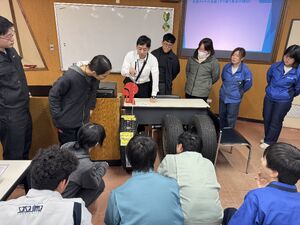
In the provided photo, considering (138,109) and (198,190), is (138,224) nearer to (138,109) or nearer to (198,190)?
(198,190)

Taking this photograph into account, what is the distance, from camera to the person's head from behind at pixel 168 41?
122 inches

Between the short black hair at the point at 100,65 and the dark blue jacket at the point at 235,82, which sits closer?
the short black hair at the point at 100,65

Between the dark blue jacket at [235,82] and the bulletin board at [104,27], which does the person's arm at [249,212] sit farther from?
the bulletin board at [104,27]

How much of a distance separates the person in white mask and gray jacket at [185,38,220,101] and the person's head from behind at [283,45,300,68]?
31.6 inches

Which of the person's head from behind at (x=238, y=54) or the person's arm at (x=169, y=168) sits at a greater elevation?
the person's head from behind at (x=238, y=54)

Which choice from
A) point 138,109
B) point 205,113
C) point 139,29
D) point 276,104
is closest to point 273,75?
point 276,104

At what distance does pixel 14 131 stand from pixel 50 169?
1.22m

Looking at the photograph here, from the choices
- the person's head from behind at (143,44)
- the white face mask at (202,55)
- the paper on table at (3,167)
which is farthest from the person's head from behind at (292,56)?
the paper on table at (3,167)

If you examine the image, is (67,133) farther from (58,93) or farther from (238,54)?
(238,54)

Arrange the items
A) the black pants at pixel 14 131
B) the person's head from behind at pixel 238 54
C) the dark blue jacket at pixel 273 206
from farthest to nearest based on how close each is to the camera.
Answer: the person's head from behind at pixel 238 54 → the black pants at pixel 14 131 → the dark blue jacket at pixel 273 206

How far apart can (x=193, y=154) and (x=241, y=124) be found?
2945 mm

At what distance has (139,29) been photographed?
3932 millimetres

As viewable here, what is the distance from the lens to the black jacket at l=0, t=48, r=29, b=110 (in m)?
1.89

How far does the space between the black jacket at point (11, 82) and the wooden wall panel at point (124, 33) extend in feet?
6.80
